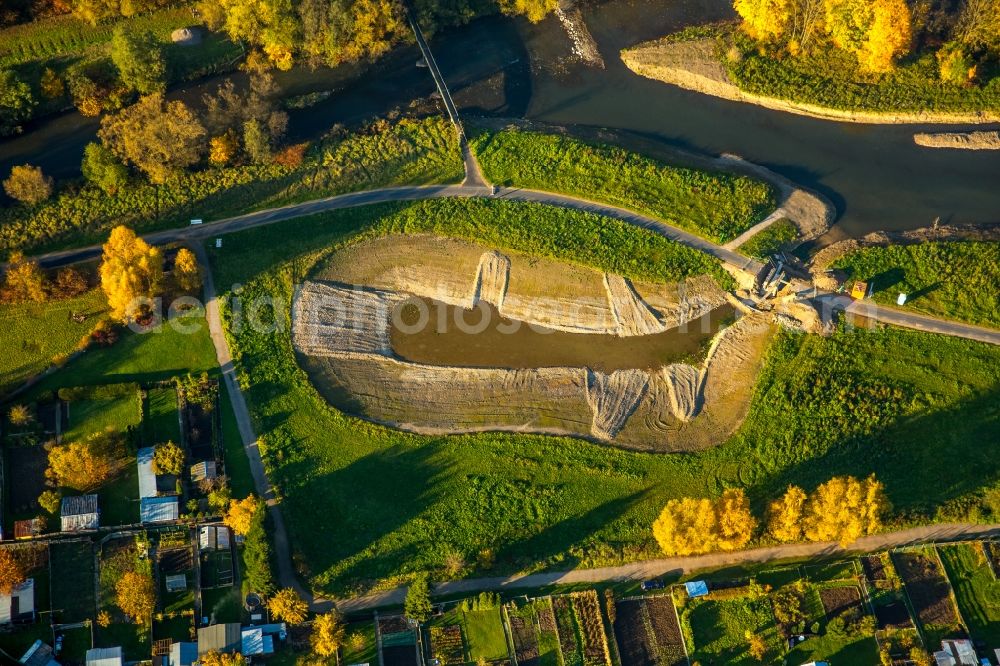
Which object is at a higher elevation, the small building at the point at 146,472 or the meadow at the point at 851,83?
the meadow at the point at 851,83

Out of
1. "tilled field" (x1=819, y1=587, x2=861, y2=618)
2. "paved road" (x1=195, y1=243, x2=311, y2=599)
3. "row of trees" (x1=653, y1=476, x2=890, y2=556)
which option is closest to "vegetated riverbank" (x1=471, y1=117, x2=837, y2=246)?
"row of trees" (x1=653, y1=476, x2=890, y2=556)

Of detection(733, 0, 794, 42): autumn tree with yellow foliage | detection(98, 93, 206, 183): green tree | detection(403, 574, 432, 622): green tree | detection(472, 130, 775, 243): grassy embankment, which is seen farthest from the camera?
detection(733, 0, 794, 42): autumn tree with yellow foliage

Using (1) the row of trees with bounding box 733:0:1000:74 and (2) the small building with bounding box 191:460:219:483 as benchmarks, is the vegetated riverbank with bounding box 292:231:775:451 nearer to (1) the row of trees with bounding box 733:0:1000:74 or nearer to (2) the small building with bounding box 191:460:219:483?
(2) the small building with bounding box 191:460:219:483

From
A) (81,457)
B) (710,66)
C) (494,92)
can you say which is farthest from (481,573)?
(710,66)

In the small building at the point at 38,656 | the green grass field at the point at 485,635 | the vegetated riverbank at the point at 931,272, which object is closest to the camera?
the small building at the point at 38,656

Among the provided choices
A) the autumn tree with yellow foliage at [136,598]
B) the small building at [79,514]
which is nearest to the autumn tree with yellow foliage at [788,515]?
the autumn tree with yellow foliage at [136,598]

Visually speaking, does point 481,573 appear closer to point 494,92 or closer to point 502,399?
point 502,399

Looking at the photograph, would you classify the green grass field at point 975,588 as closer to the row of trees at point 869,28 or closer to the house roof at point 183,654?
the row of trees at point 869,28
